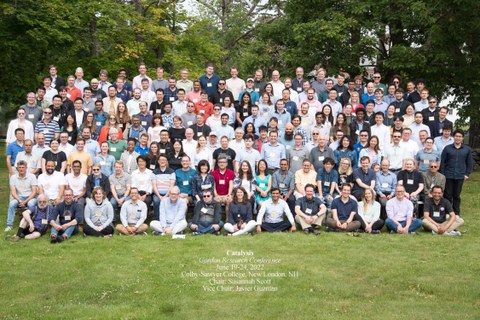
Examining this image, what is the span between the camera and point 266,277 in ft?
25.9

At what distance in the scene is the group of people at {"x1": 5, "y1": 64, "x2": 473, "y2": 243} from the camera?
35.2 feet

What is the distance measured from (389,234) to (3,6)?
14529 millimetres

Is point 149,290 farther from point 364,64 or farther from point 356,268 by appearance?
point 364,64

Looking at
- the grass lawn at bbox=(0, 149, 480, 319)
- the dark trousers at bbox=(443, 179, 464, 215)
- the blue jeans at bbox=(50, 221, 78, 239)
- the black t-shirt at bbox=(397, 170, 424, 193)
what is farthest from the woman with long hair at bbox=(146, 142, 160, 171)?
the dark trousers at bbox=(443, 179, 464, 215)

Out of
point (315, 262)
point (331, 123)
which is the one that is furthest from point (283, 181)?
point (315, 262)

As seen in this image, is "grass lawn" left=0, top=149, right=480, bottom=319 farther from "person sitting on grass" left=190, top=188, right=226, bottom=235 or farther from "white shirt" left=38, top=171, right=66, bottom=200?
"white shirt" left=38, top=171, right=66, bottom=200

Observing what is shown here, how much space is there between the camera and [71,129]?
12.2 metres

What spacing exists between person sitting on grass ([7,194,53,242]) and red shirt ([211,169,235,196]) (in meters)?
3.30

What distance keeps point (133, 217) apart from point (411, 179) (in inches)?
225

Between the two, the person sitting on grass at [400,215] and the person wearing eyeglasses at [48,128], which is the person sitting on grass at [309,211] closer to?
the person sitting on grass at [400,215]

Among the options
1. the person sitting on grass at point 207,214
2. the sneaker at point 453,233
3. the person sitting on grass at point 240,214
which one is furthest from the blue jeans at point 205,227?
the sneaker at point 453,233

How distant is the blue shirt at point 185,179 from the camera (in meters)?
11.6

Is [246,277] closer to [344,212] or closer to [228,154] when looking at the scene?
[344,212]

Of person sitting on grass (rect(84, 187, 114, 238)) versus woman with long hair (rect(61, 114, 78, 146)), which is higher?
woman with long hair (rect(61, 114, 78, 146))
